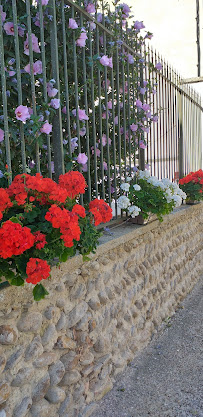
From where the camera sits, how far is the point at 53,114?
2.66 meters

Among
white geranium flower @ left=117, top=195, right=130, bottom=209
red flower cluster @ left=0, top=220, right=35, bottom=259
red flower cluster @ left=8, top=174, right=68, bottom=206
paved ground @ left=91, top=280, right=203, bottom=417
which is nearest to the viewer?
red flower cluster @ left=0, top=220, right=35, bottom=259

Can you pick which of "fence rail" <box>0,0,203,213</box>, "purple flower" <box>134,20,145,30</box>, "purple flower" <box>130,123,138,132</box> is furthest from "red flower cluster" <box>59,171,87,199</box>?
"purple flower" <box>134,20,145,30</box>

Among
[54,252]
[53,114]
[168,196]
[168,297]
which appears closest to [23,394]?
[54,252]

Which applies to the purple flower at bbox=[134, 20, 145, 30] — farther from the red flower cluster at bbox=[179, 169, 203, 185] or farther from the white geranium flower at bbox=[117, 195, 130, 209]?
the red flower cluster at bbox=[179, 169, 203, 185]

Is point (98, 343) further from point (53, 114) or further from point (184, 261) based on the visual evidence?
point (184, 261)

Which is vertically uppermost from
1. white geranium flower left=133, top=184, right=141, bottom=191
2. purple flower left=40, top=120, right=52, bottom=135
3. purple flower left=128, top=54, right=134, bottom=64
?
purple flower left=128, top=54, right=134, bottom=64

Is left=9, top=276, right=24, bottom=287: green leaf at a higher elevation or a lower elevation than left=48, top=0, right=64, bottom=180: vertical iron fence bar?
lower

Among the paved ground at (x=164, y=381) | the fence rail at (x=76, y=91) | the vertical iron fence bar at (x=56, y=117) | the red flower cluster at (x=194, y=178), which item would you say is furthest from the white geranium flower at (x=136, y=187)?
the red flower cluster at (x=194, y=178)

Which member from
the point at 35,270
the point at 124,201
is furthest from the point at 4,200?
the point at 124,201

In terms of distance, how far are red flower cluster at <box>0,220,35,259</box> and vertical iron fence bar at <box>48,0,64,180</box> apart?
3.67 ft

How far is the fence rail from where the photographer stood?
2.42 metres

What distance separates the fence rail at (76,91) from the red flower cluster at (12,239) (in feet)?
2.03

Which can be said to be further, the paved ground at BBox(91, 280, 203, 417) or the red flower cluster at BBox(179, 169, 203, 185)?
the red flower cluster at BBox(179, 169, 203, 185)

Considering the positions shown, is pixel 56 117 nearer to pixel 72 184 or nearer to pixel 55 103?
pixel 55 103
